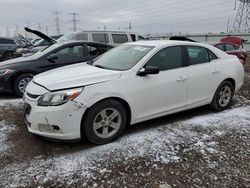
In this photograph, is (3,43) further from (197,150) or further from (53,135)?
(197,150)

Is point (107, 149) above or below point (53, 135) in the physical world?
below

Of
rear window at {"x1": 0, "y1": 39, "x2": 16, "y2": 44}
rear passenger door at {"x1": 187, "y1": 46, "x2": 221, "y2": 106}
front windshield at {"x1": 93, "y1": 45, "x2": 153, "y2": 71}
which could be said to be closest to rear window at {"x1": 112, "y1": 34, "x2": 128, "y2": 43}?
front windshield at {"x1": 93, "y1": 45, "x2": 153, "y2": 71}

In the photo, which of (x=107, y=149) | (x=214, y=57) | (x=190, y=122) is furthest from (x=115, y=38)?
(x=107, y=149)

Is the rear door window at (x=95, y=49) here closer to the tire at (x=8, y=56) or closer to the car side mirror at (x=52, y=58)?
the car side mirror at (x=52, y=58)

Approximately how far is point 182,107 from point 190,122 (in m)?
0.33

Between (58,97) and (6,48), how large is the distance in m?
12.6

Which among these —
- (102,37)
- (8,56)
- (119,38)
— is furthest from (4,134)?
(8,56)

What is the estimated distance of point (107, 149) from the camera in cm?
344

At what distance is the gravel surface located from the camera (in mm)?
2754

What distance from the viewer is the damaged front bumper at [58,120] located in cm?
319

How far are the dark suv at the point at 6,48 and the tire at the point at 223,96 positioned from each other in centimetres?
1234

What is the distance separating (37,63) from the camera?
6.19 meters

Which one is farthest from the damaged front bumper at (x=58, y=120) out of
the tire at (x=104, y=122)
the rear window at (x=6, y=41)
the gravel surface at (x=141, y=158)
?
the rear window at (x=6, y=41)

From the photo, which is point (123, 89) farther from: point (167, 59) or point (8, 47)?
point (8, 47)
